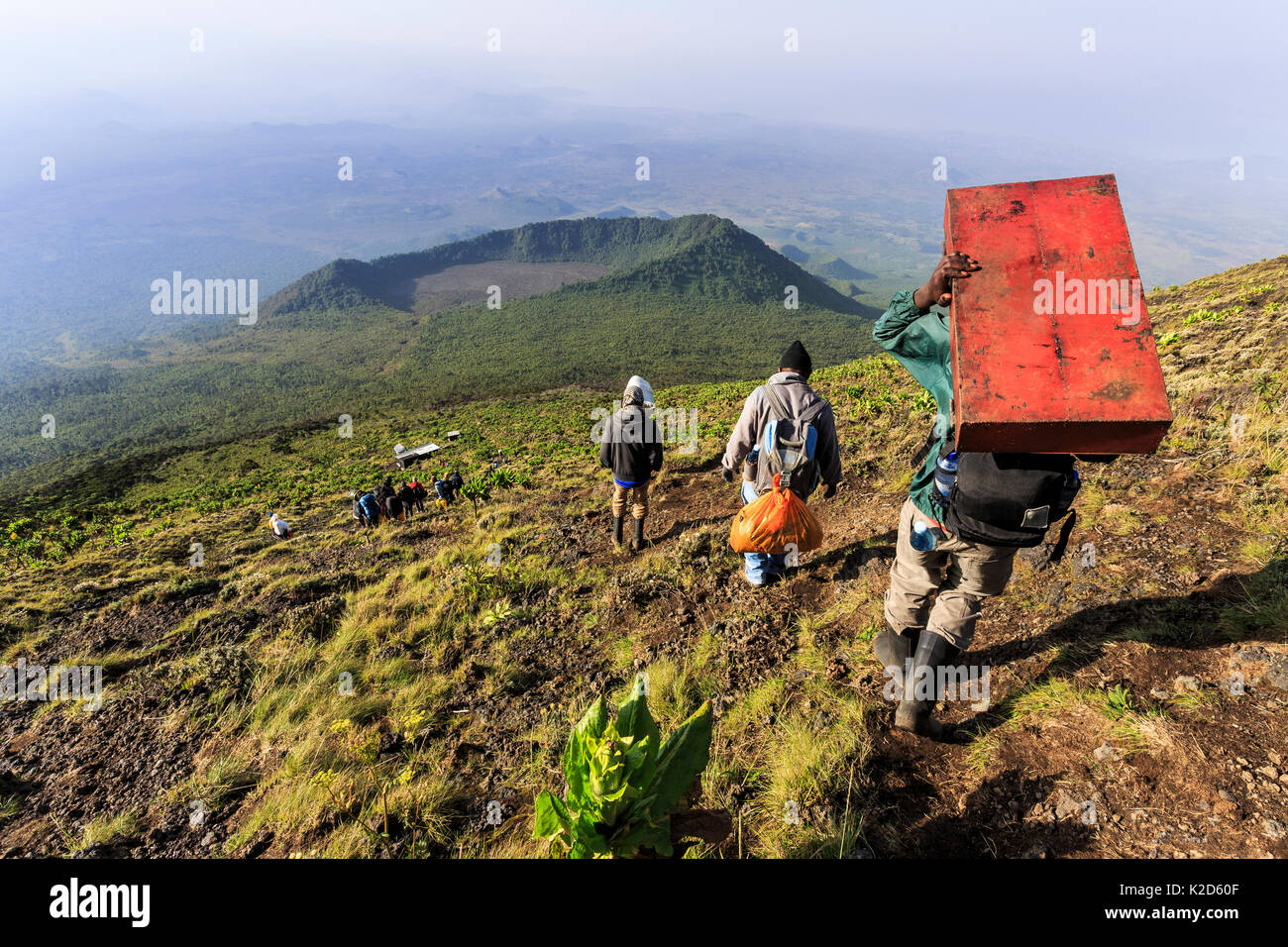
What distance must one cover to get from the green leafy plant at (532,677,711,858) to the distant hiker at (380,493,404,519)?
40.8 feet

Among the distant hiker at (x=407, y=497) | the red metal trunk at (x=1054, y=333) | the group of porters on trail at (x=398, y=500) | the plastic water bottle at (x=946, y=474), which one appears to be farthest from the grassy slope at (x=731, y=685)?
the distant hiker at (x=407, y=497)

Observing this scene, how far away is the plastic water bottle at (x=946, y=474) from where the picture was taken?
2.82 meters

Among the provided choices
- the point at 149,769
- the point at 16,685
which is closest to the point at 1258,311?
the point at 149,769

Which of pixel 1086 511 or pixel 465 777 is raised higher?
pixel 1086 511

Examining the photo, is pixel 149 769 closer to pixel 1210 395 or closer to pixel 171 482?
pixel 1210 395

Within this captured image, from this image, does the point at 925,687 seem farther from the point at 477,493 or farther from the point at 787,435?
the point at 477,493

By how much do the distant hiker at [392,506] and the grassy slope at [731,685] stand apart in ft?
17.6

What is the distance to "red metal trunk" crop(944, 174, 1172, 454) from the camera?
2.24 meters

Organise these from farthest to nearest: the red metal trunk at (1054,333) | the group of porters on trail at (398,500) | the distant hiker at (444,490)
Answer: the distant hiker at (444,490)
the group of porters on trail at (398,500)
the red metal trunk at (1054,333)

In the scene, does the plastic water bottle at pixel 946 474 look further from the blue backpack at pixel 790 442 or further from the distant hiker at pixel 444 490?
the distant hiker at pixel 444 490

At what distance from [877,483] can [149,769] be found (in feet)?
24.6

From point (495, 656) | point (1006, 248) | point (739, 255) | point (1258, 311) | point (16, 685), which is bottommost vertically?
point (16, 685)

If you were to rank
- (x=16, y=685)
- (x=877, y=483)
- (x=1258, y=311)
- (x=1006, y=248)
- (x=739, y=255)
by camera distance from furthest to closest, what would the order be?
(x=739, y=255), (x=1258, y=311), (x=877, y=483), (x=16, y=685), (x=1006, y=248)

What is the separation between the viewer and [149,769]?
11.9 ft
